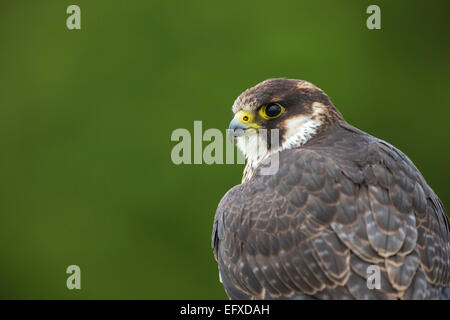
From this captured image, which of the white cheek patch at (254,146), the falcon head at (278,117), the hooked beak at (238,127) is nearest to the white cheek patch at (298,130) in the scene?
the falcon head at (278,117)

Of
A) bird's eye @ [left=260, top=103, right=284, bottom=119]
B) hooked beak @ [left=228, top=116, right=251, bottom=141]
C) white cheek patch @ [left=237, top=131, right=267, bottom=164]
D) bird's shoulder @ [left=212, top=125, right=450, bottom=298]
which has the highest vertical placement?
bird's eye @ [left=260, top=103, right=284, bottom=119]

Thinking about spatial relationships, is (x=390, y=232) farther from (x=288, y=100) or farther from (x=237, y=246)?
(x=288, y=100)

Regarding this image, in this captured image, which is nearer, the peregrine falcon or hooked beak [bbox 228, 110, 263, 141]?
the peregrine falcon

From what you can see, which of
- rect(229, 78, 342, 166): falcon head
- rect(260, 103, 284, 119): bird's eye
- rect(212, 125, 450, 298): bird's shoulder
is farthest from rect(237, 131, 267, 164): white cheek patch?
rect(212, 125, 450, 298): bird's shoulder

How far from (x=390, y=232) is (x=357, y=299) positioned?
37 cm

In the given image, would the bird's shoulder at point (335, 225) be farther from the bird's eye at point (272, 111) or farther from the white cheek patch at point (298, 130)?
the bird's eye at point (272, 111)

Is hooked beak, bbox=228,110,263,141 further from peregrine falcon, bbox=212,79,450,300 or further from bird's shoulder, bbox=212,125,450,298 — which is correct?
bird's shoulder, bbox=212,125,450,298

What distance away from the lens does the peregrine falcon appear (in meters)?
3.08

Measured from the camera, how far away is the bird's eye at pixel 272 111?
3943mm

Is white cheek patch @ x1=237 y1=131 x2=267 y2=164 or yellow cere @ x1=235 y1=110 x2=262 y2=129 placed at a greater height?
yellow cere @ x1=235 y1=110 x2=262 y2=129

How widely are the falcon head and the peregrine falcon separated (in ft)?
0.05

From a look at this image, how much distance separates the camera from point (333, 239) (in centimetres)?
315

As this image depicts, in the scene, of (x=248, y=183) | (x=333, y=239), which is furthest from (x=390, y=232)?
(x=248, y=183)

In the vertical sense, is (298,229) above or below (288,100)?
below
